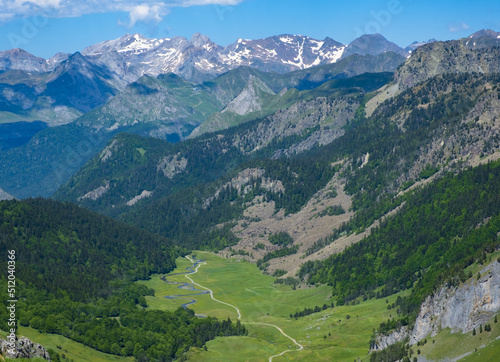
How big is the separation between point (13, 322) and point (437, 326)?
125 m

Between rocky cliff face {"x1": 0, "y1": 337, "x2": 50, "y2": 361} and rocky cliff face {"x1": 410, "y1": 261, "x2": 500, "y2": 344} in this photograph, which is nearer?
rocky cliff face {"x1": 0, "y1": 337, "x2": 50, "y2": 361}

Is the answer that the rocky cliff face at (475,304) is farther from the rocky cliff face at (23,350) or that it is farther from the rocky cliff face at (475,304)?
the rocky cliff face at (23,350)

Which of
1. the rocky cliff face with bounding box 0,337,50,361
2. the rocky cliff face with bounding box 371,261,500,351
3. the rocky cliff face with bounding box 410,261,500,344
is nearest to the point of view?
the rocky cliff face with bounding box 0,337,50,361

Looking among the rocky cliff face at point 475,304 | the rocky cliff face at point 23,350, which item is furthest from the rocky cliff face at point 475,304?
the rocky cliff face at point 23,350

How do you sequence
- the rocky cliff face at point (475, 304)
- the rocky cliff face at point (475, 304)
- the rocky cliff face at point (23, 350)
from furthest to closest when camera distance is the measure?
the rocky cliff face at point (475, 304), the rocky cliff face at point (475, 304), the rocky cliff face at point (23, 350)

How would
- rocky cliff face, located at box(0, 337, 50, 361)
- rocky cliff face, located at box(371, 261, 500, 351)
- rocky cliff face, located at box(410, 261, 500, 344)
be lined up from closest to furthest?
rocky cliff face, located at box(0, 337, 50, 361) < rocky cliff face, located at box(371, 261, 500, 351) < rocky cliff face, located at box(410, 261, 500, 344)

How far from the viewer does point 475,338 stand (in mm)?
177750

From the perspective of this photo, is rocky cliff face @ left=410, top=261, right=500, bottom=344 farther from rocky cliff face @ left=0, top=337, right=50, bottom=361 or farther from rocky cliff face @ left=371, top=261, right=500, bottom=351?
rocky cliff face @ left=0, top=337, right=50, bottom=361

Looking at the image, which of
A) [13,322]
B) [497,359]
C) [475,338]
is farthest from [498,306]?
[13,322]

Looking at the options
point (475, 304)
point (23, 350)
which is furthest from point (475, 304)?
point (23, 350)

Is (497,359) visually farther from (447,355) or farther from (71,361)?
(71,361)

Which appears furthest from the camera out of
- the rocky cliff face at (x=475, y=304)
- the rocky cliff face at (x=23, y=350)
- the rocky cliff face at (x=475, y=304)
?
the rocky cliff face at (x=475, y=304)

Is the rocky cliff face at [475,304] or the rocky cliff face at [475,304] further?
the rocky cliff face at [475,304]

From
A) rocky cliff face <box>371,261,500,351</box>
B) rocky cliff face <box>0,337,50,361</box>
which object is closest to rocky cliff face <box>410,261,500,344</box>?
rocky cliff face <box>371,261,500,351</box>
